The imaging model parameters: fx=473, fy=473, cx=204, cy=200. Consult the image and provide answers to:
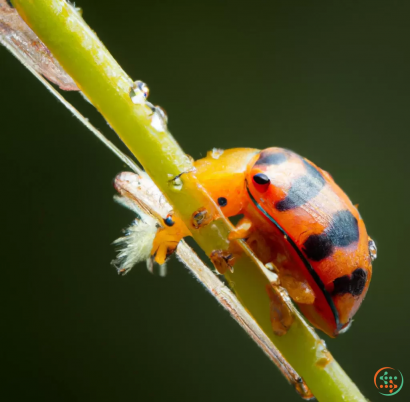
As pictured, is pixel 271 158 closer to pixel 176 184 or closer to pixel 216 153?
pixel 216 153

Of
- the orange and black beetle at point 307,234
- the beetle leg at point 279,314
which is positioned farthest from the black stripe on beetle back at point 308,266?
the beetle leg at point 279,314

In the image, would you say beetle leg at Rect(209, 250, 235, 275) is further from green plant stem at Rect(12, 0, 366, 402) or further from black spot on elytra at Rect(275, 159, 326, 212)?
black spot on elytra at Rect(275, 159, 326, 212)

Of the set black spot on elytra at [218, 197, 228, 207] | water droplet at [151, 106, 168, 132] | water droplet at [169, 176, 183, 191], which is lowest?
black spot on elytra at [218, 197, 228, 207]

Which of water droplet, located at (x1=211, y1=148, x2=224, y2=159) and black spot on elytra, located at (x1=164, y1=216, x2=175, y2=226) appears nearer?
black spot on elytra, located at (x1=164, y1=216, x2=175, y2=226)

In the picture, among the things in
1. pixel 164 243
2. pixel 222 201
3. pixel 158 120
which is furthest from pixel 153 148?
pixel 222 201

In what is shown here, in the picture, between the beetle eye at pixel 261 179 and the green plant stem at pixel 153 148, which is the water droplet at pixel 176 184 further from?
the beetle eye at pixel 261 179

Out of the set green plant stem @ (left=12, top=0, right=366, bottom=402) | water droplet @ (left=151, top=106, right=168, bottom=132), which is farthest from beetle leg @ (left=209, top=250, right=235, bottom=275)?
water droplet @ (left=151, top=106, right=168, bottom=132)

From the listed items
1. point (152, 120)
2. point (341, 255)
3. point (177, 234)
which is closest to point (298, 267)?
point (341, 255)

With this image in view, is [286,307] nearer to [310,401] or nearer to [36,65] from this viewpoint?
[310,401]
